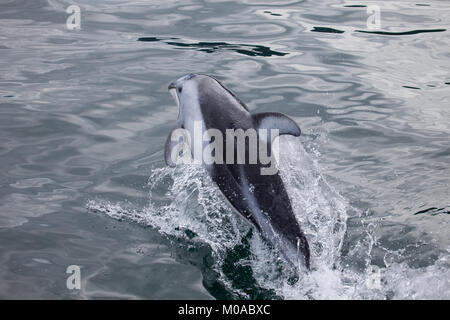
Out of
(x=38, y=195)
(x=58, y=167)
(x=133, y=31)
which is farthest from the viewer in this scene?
(x=133, y=31)

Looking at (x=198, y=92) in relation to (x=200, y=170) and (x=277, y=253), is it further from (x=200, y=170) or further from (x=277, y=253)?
(x=277, y=253)

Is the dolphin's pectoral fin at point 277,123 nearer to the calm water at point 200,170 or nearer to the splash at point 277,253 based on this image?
the splash at point 277,253

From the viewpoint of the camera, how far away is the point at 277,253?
246 inches

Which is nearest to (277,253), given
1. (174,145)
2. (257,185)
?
(257,185)

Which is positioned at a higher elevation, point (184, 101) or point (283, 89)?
point (283, 89)

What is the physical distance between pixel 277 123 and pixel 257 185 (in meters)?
0.62

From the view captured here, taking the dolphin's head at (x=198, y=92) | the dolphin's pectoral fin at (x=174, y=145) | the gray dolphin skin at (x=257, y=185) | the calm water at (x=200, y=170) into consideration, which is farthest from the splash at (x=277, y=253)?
the dolphin's head at (x=198, y=92)

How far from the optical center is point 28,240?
684 cm

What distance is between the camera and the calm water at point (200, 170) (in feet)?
20.7

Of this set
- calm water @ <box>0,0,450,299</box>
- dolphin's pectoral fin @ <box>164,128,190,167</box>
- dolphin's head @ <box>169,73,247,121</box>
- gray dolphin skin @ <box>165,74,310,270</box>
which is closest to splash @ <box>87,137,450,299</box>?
calm water @ <box>0,0,450,299</box>

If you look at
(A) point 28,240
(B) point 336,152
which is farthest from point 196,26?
(A) point 28,240

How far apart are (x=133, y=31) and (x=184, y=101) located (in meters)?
6.79

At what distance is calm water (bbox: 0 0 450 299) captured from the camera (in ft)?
20.7
